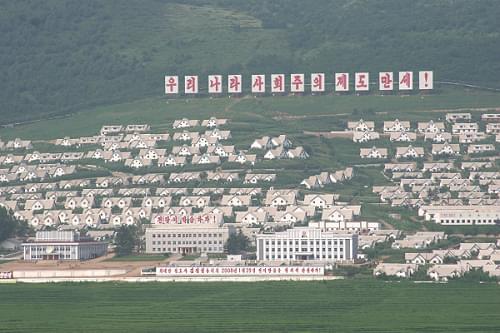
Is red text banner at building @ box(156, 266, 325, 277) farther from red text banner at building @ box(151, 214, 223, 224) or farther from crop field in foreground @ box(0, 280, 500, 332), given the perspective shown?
red text banner at building @ box(151, 214, 223, 224)

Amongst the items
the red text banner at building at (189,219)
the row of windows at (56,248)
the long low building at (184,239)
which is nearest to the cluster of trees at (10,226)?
the row of windows at (56,248)

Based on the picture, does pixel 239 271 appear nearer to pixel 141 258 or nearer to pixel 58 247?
pixel 141 258

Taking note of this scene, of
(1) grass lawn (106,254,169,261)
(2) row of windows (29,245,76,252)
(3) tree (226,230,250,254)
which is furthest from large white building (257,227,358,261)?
(2) row of windows (29,245,76,252)

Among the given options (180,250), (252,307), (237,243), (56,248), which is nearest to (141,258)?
(180,250)

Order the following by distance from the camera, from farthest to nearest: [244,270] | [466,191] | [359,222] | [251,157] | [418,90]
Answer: [418,90], [251,157], [466,191], [359,222], [244,270]

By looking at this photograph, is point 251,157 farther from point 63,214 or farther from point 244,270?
point 244,270

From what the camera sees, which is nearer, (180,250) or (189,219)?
(180,250)

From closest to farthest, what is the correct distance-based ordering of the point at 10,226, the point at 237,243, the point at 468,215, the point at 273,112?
1. the point at 237,243
2. the point at 468,215
3. the point at 10,226
4. the point at 273,112

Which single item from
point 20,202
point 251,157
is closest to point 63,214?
point 20,202
